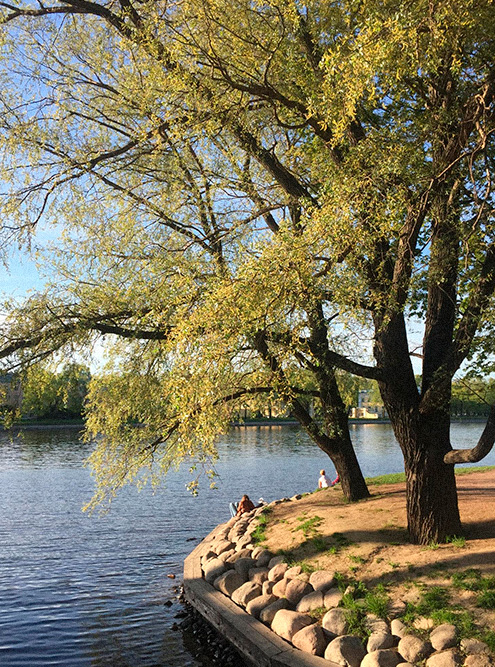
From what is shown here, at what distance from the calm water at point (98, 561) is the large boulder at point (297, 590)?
1700 mm

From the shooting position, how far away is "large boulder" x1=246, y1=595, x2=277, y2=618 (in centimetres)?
966

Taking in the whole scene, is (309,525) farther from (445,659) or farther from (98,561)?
(98,561)

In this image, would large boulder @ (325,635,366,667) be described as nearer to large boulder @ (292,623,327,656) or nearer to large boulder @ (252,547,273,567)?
large boulder @ (292,623,327,656)

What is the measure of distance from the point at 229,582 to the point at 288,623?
232 centimetres

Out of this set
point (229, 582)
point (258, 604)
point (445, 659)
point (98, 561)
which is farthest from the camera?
point (98, 561)

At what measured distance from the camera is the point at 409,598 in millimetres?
8461

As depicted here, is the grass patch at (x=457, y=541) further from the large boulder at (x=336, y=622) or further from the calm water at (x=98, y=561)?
the calm water at (x=98, y=561)

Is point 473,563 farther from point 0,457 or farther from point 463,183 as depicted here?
point 0,457

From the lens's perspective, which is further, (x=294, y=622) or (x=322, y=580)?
(x=322, y=580)

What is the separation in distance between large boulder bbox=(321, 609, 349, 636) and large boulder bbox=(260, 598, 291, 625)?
2.95 feet

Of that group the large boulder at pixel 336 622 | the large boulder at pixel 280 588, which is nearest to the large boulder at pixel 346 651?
the large boulder at pixel 336 622

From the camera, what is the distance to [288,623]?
8797 millimetres

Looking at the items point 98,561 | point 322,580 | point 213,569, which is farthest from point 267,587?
point 98,561

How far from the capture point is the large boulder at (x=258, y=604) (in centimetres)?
966
